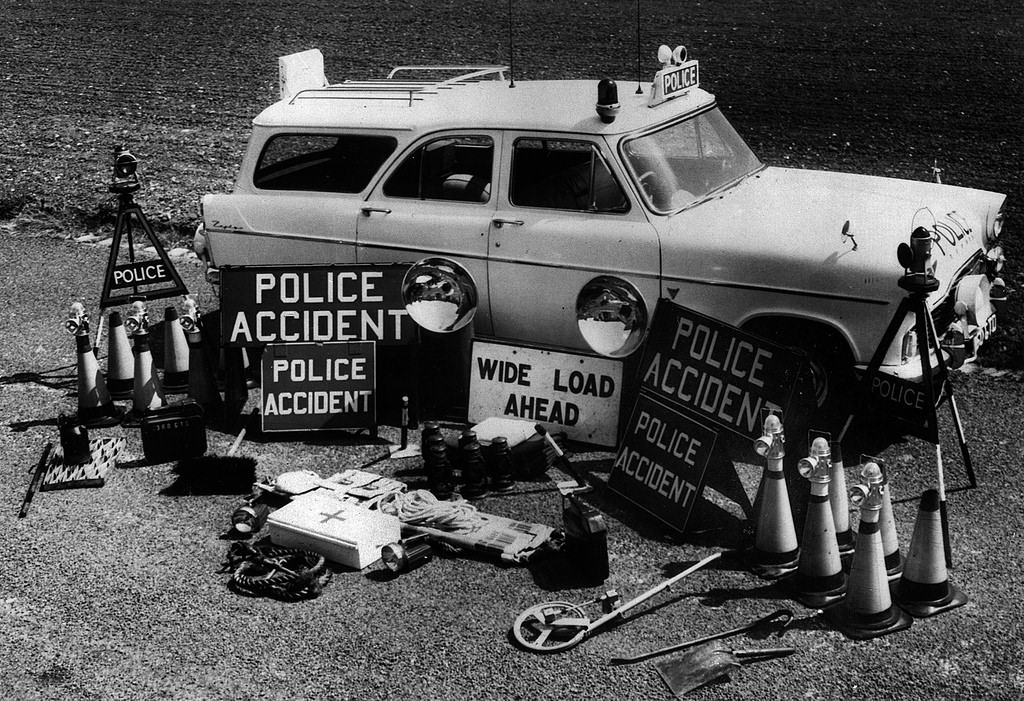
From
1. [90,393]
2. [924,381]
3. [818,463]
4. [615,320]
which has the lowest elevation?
[90,393]

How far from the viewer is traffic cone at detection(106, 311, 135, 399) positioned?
7637mm

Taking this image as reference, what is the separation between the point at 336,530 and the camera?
5723 millimetres

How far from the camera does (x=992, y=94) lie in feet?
45.7

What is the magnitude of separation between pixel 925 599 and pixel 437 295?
10.8 feet

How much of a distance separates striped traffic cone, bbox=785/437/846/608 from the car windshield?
217 centimetres

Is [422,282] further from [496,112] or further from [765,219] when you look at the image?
[765,219]

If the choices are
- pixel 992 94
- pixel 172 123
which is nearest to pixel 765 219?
pixel 992 94

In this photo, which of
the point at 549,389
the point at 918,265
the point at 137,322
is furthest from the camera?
the point at 137,322

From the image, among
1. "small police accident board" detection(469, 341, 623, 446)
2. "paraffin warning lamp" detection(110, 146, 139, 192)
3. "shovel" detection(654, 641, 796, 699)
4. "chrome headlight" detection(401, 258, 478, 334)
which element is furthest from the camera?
"paraffin warning lamp" detection(110, 146, 139, 192)

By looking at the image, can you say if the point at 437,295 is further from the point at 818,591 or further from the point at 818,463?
the point at 818,591

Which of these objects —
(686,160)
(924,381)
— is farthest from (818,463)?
(686,160)

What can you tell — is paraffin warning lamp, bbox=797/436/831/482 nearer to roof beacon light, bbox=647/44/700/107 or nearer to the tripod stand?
the tripod stand

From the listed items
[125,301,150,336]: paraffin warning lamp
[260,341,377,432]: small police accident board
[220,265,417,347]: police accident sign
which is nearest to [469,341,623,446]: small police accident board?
[220,265,417,347]: police accident sign

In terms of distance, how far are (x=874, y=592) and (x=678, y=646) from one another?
0.89m
